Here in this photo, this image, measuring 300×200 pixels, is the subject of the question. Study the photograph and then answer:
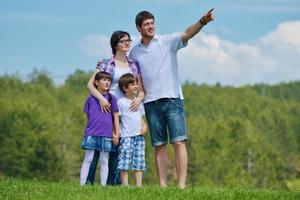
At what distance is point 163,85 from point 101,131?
3.51ft

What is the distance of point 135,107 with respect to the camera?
11.1 metres

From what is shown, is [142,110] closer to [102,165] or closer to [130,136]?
[130,136]

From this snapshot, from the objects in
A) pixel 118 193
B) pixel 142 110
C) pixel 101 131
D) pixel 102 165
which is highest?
pixel 142 110

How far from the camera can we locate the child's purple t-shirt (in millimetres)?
11023

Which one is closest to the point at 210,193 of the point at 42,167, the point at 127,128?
the point at 127,128

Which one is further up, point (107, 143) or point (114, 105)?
point (114, 105)

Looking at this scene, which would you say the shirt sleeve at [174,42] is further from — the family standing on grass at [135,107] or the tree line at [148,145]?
the tree line at [148,145]

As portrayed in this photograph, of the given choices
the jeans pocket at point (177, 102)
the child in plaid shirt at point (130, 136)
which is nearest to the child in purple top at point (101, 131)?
the child in plaid shirt at point (130, 136)

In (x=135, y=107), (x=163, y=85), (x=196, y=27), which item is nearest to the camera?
(x=196, y=27)

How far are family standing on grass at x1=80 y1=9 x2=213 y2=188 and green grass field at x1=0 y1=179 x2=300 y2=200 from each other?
97 centimetres

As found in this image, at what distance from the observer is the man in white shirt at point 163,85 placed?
35.0ft

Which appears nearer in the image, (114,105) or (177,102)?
(177,102)

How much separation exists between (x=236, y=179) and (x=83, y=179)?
68.2 metres

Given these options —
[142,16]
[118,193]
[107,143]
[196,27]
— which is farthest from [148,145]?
[118,193]
